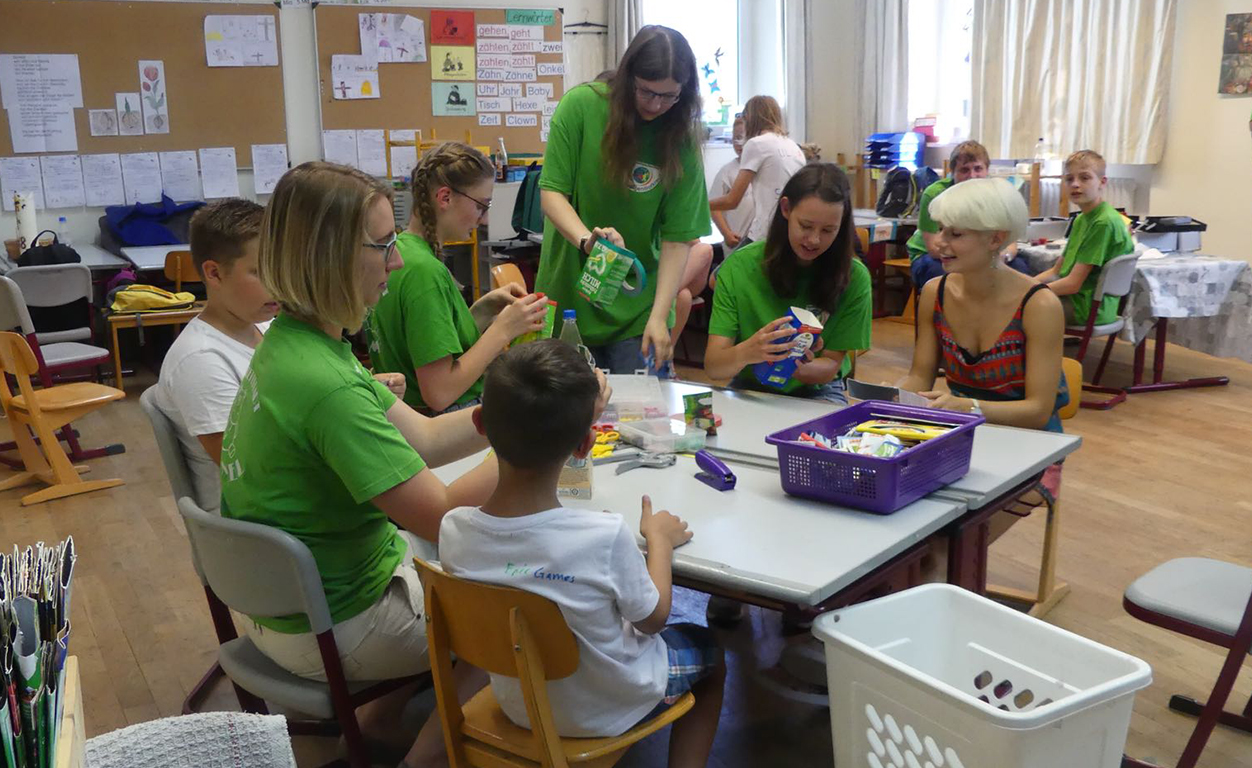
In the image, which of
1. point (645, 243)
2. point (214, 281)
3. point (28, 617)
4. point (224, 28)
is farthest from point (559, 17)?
point (28, 617)

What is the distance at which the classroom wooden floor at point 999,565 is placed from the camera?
2322 mm

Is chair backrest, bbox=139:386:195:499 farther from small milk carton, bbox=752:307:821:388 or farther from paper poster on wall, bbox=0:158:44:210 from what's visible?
paper poster on wall, bbox=0:158:44:210

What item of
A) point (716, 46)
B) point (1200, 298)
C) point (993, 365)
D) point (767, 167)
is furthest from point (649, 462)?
point (716, 46)

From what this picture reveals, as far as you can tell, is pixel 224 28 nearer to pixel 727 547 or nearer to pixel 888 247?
pixel 888 247

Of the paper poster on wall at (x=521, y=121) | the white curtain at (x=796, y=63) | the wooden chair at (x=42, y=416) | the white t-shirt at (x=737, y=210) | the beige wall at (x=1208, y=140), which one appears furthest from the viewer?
the white curtain at (x=796, y=63)

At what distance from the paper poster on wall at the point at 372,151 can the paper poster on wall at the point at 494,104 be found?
2.41ft

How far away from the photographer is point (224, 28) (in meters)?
6.58

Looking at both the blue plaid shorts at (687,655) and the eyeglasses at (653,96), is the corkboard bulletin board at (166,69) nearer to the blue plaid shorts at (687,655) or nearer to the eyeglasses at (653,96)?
the eyeglasses at (653,96)

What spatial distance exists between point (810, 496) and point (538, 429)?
0.56 metres

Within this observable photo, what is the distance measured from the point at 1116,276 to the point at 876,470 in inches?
145

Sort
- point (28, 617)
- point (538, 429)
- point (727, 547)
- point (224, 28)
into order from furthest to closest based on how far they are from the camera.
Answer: point (224, 28) < point (727, 547) < point (538, 429) < point (28, 617)

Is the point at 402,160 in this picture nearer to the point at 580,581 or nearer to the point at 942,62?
the point at 942,62

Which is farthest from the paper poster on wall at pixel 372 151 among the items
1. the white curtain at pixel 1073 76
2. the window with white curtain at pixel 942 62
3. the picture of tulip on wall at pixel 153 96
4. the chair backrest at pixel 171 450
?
the chair backrest at pixel 171 450

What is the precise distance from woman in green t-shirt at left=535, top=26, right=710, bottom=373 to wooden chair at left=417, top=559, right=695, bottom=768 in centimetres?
116
